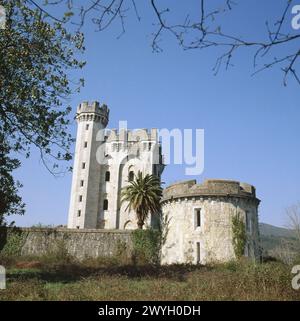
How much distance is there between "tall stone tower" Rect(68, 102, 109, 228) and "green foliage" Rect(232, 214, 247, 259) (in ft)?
84.4

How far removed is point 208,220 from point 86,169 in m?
27.0

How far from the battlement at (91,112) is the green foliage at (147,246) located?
83.1 ft

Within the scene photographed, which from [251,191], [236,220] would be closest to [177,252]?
[236,220]

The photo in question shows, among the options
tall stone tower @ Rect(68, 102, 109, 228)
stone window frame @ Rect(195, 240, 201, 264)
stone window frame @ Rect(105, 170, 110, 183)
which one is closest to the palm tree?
stone window frame @ Rect(195, 240, 201, 264)

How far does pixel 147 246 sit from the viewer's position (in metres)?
32.4

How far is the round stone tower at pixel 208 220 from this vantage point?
2741 cm

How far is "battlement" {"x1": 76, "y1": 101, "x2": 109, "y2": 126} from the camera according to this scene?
53406 millimetres

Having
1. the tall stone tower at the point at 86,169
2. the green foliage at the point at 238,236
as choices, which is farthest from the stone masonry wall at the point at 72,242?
the tall stone tower at the point at 86,169

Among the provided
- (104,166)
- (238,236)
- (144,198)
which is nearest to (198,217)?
(238,236)

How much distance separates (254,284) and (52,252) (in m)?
23.6

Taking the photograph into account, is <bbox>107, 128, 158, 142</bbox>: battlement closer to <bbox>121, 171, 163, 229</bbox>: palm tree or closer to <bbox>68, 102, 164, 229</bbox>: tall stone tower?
<bbox>68, 102, 164, 229</bbox>: tall stone tower

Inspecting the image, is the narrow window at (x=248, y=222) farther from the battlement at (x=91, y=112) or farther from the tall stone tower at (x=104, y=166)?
the battlement at (x=91, y=112)

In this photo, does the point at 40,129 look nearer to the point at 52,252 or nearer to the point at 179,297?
the point at 179,297

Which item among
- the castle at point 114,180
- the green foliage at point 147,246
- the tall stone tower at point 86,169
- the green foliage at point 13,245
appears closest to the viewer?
the castle at point 114,180
